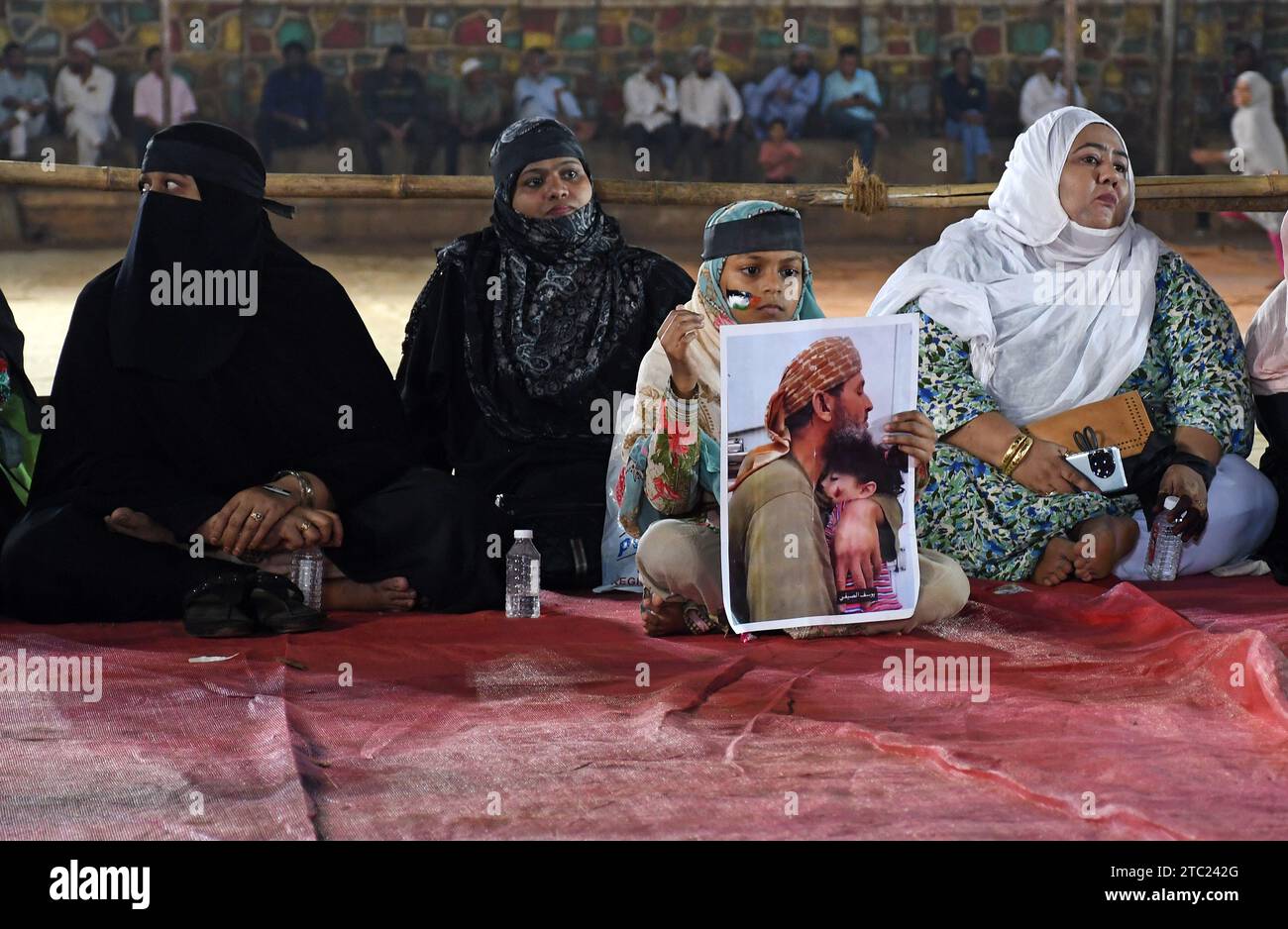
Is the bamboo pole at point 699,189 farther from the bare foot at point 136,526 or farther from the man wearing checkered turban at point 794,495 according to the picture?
the man wearing checkered turban at point 794,495

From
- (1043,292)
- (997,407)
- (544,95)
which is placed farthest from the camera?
(544,95)

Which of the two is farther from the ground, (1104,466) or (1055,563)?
(1104,466)

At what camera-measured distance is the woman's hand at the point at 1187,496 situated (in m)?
3.86

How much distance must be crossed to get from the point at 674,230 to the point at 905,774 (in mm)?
10141

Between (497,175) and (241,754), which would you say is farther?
(497,175)

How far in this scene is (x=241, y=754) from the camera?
2.68 meters

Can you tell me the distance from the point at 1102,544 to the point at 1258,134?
9.46m

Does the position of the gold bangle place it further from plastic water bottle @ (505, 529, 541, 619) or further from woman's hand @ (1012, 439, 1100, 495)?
plastic water bottle @ (505, 529, 541, 619)

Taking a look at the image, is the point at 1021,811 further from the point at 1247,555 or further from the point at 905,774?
the point at 1247,555

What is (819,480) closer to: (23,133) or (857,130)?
(857,130)

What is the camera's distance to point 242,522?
3.64 meters

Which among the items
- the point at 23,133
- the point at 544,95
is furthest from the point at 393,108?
the point at 23,133

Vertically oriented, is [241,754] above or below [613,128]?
below

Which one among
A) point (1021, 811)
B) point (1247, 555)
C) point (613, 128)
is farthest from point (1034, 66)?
point (1021, 811)
